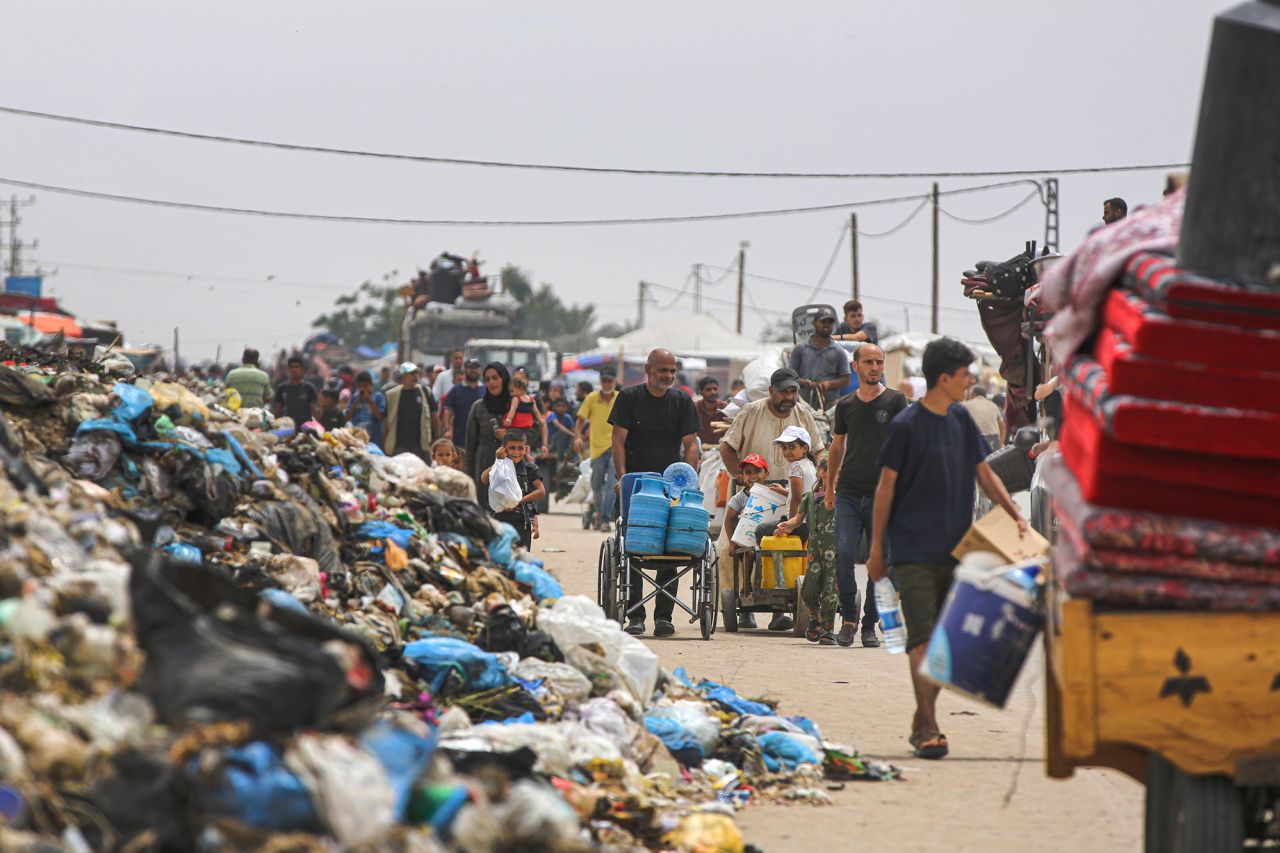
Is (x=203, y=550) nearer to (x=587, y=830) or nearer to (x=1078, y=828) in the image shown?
(x=587, y=830)

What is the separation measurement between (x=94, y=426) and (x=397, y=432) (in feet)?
33.8

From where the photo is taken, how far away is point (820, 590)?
12.1 meters

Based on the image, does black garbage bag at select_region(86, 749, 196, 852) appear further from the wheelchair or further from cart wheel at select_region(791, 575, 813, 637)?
cart wheel at select_region(791, 575, 813, 637)

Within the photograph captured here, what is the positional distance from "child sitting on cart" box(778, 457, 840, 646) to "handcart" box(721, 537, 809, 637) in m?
0.13

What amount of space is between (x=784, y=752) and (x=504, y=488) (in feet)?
18.1

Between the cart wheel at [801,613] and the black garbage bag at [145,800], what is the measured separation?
8441 mm

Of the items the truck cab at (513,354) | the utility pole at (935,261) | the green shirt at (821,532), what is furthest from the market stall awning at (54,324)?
the green shirt at (821,532)

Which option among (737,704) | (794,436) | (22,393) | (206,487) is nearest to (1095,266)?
(737,704)

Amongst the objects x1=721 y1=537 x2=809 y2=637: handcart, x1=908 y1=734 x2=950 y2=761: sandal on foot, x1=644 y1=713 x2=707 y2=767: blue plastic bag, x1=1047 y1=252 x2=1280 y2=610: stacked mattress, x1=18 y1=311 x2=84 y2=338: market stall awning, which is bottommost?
x1=18 y1=311 x2=84 y2=338: market stall awning

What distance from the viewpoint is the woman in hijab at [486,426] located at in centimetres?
1457

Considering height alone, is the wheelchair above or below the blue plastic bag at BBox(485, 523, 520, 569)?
below

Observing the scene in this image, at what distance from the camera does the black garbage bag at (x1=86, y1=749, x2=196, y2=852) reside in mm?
4027

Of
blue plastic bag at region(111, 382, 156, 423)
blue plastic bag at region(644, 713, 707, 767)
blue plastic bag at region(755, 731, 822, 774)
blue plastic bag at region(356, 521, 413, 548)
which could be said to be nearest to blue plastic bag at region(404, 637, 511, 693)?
blue plastic bag at region(644, 713, 707, 767)

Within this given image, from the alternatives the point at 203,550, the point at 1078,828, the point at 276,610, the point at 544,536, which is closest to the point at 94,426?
the point at 203,550
